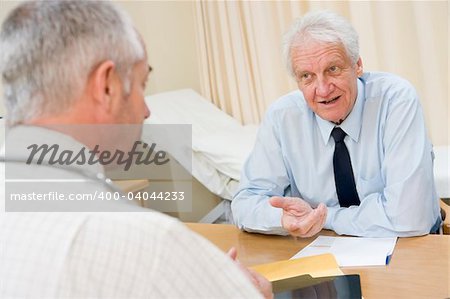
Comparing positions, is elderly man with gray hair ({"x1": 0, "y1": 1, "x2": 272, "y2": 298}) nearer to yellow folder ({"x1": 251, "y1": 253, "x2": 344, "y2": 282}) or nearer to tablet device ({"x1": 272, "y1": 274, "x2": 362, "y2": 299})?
tablet device ({"x1": 272, "y1": 274, "x2": 362, "y2": 299})

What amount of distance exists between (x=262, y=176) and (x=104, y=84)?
1114 millimetres

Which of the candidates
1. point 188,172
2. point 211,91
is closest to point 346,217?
point 188,172

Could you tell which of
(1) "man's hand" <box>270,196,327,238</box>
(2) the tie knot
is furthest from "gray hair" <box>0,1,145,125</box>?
(2) the tie knot

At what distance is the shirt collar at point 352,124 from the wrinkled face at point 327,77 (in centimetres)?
1

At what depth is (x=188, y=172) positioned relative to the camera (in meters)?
3.26

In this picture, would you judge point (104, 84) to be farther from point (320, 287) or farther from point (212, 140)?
point (212, 140)

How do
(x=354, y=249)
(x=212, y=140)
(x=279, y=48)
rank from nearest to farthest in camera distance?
(x=354, y=249) < (x=212, y=140) < (x=279, y=48)

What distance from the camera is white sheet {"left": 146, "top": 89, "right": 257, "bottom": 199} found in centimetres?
314

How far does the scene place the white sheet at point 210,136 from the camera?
123 inches

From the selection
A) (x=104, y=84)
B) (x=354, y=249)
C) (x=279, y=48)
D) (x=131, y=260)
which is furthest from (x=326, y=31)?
(x=279, y=48)

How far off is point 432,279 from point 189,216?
2350mm

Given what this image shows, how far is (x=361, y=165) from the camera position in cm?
175

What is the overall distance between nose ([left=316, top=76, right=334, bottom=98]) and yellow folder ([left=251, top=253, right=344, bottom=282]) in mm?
553

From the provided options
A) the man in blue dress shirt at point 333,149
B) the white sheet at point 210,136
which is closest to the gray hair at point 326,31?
the man in blue dress shirt at point 333,149
